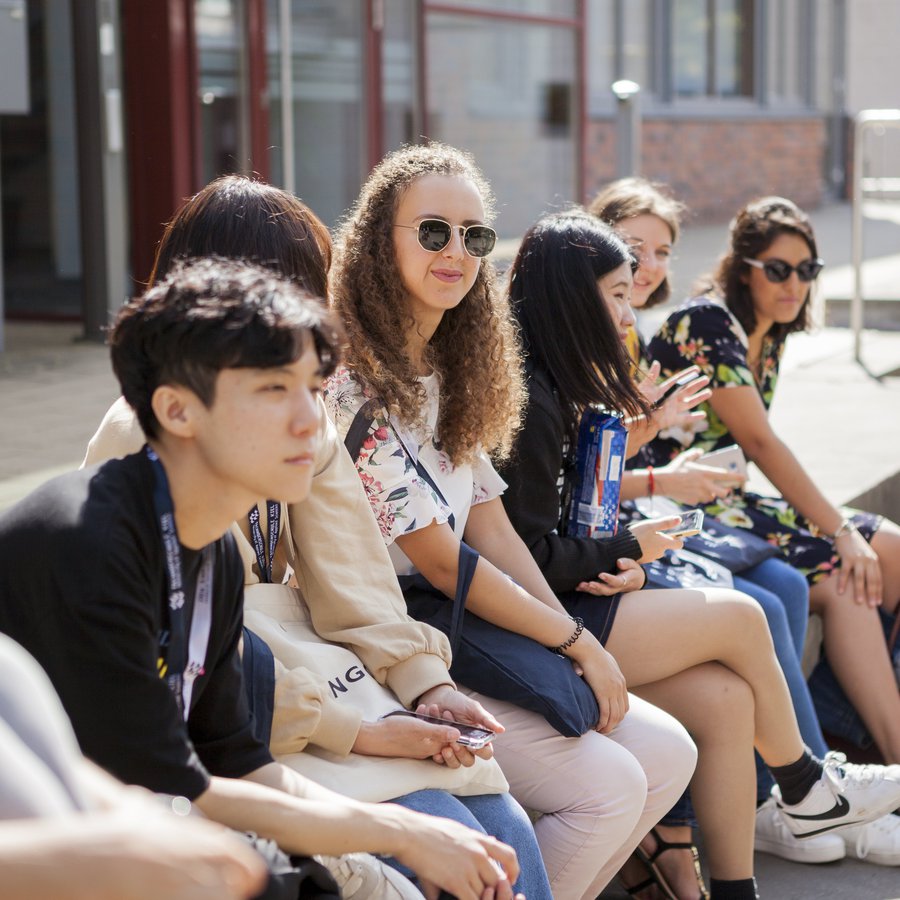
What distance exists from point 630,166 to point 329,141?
7.57ft

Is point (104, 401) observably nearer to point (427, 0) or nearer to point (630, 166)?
point (630, 166)

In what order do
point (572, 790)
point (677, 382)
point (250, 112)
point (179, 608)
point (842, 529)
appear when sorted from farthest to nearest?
point (250, 112) → point (842, 529) → point (677, 382) → point (572, 790) → point (179, 608)

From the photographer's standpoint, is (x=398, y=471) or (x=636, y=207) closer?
(x=398, y=471)

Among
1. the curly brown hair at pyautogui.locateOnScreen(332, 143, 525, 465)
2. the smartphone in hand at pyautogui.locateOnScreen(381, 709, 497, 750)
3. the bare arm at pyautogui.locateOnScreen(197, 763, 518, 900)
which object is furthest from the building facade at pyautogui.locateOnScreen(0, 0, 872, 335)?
the bare arm at pyautogui.locateOnScreen(197, 763, 518, 900)

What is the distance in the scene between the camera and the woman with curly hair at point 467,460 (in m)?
2.67

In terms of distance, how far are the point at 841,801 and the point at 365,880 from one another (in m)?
1.72

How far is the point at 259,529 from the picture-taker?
248 cm

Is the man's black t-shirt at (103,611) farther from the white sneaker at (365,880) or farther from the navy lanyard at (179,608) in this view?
the white sneaker at (365,880)

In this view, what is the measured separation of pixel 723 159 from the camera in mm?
17953

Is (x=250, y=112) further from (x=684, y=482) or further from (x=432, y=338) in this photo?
(x=432, y=338)

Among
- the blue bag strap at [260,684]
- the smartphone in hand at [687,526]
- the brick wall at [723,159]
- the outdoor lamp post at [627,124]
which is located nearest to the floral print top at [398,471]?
the blue bag strap at [260,684]

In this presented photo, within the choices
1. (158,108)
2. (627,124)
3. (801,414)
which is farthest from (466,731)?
(627,124)

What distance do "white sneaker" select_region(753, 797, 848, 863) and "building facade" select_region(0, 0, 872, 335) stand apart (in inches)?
212

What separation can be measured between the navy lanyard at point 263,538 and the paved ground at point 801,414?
133 cm
